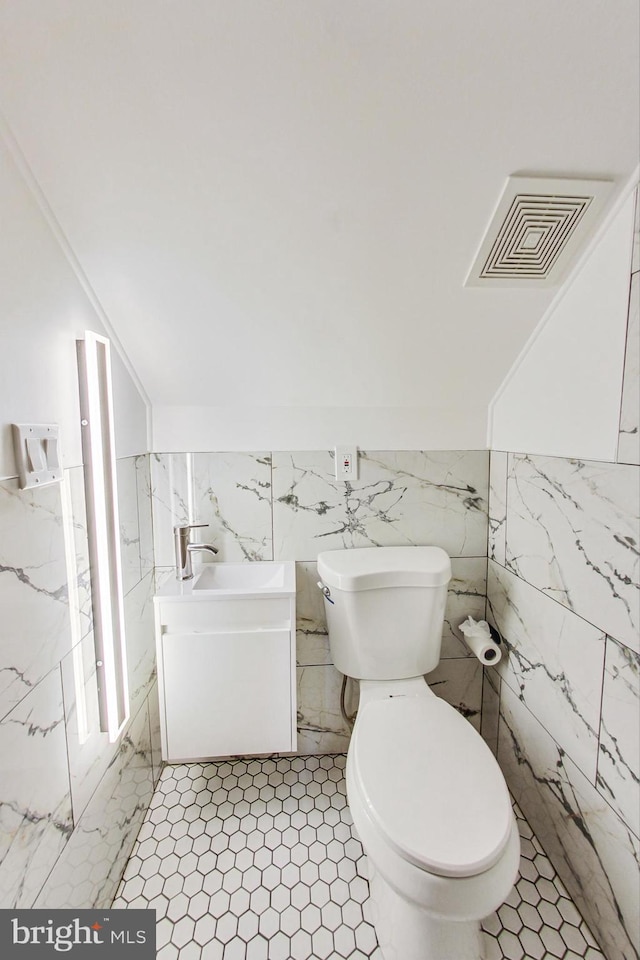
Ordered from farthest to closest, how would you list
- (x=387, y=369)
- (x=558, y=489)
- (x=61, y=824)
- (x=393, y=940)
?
(x=387, y=369)
(x=558, y=489)
(x=393, y=940)
(x=61, y=824)

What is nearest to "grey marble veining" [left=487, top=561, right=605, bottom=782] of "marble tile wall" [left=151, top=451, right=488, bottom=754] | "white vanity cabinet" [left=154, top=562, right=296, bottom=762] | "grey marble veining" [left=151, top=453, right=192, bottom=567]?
"marble tile wall" [left=151, top=451, right=488, bottom=754]

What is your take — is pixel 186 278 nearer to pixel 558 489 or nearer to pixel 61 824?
pixel 558 489

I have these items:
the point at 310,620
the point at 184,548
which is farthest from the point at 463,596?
the point at 184,548

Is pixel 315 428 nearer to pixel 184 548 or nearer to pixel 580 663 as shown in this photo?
pixel 184 548

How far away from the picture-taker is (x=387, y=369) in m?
1.43

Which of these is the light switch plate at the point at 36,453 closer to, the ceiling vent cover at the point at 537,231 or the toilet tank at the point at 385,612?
the toilet tank at the point at 385,612

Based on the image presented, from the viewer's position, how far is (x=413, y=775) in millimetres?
1038

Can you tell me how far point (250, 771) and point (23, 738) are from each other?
42.6 inches

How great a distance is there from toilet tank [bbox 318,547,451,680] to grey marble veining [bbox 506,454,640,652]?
Result: 29cm

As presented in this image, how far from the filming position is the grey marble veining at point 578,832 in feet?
3.23

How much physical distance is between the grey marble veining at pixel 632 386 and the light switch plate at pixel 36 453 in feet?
4.11

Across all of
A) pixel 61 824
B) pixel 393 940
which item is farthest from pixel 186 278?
pixel 393 940

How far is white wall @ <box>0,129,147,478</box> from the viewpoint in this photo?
790 mm

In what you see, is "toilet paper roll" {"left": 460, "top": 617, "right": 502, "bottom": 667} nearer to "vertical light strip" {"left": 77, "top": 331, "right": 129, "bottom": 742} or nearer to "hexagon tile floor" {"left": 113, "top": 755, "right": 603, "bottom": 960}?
"hexagon tile floor" {"left": 113, "top": 755, "right": 603, "bottom": 960}
